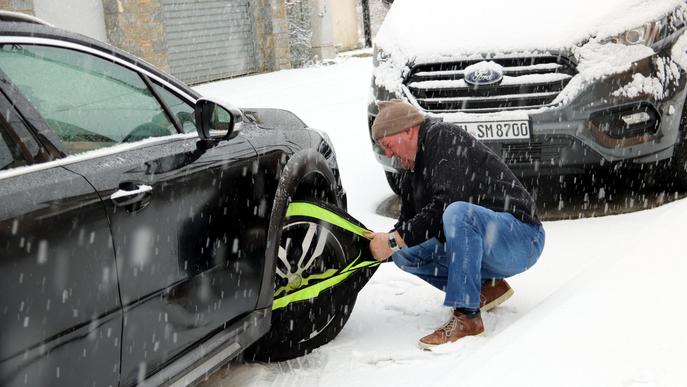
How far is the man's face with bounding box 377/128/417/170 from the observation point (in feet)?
13.0

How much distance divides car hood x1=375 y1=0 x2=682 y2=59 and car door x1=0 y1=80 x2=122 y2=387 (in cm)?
384

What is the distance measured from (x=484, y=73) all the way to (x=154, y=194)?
3.39 meters

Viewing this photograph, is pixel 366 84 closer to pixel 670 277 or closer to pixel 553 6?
pixel 553 6

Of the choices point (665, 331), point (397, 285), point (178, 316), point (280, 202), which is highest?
point (280, 202)

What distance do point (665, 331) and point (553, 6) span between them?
3.46 meters

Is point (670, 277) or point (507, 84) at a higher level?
point (507, 84)

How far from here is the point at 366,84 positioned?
45.1ft

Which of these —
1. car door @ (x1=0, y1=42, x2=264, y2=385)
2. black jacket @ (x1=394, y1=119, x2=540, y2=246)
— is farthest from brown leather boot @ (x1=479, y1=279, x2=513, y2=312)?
car door @ (x1=0, y1=42, x2=264, y2=385)

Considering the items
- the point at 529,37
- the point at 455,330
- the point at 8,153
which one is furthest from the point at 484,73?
the point at 8,153

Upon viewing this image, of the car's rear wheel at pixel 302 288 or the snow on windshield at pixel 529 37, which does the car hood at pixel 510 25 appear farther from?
the car's rear wheel at pixel 302 288

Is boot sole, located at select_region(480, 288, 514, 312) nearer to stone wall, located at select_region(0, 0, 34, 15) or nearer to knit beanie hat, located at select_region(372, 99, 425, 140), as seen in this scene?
knit beanie hat, located at select_region(372, 99, 425, 140)

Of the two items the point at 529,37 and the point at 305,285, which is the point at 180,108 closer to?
the point at 305,285

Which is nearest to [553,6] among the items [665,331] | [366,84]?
[665,331]

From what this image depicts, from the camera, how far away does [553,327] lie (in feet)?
10.8
